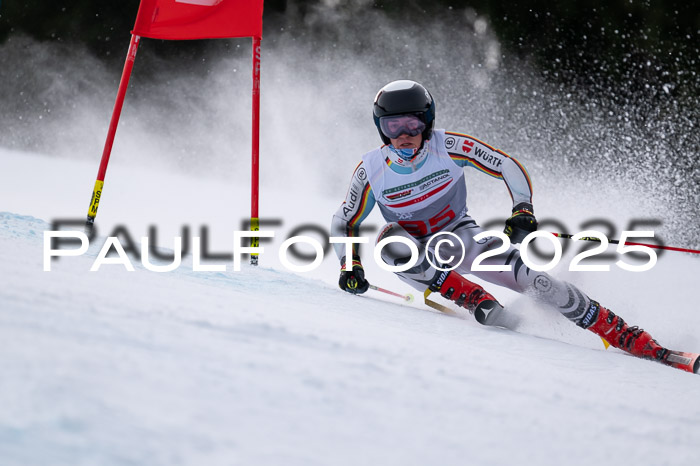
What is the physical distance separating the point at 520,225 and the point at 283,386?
2.08 m

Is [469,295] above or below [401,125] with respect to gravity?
below

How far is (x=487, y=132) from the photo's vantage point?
12.2 m

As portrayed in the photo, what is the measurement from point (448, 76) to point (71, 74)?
798 cm

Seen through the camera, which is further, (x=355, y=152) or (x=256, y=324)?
(x=355, y=152)

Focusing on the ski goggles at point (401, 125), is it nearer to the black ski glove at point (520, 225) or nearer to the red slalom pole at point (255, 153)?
the black ski glove at point (520, 225)

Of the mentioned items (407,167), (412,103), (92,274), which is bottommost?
(92,274)

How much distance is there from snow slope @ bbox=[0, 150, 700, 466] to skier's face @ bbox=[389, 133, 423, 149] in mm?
967

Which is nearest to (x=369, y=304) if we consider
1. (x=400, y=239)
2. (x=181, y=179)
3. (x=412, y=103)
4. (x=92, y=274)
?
(x=400, y=239)

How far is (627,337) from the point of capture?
9.93 ft

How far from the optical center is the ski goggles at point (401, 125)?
321 cm

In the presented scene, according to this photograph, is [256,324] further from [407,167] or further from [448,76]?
[448,76]

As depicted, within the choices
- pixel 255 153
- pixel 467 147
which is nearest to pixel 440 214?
pixel 467 147

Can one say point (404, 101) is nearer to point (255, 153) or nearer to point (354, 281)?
point (354, 281)

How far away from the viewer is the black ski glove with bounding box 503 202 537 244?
124 inches
